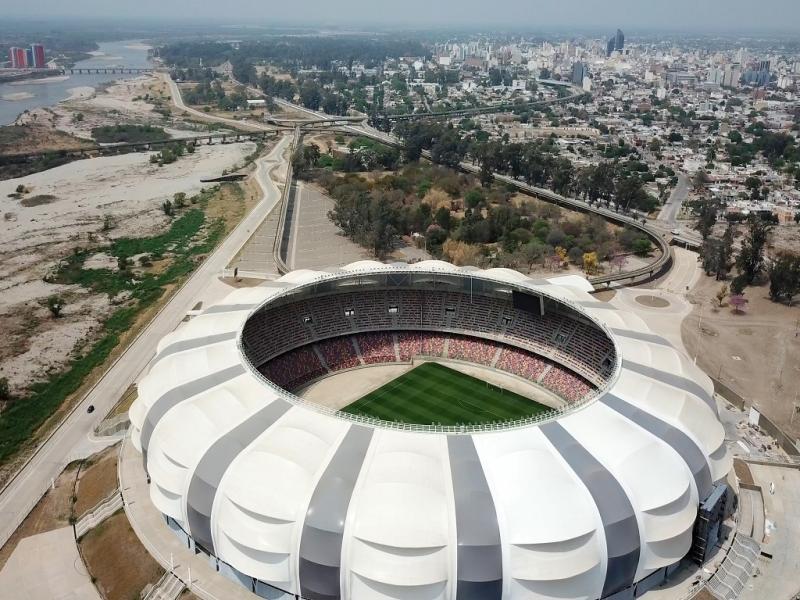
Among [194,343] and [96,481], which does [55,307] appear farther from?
[96,481]

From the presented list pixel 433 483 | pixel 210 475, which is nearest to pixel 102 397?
pixel 210 475

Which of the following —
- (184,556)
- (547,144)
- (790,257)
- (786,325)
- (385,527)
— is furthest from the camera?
(547,144)

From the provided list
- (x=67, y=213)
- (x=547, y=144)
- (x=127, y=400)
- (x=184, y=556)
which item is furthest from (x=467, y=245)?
(x=547, y=144)

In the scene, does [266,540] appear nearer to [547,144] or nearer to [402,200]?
[402,200]

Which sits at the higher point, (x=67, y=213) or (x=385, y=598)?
(x=385, y=598)

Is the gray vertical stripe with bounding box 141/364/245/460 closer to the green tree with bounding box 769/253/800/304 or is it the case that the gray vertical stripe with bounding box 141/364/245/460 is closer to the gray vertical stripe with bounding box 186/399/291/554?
the gray vertical stripe with bounding box 186/399/291/554

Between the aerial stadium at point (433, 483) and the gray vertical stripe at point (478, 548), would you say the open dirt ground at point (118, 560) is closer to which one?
the aerial stadium at point (433, 483)

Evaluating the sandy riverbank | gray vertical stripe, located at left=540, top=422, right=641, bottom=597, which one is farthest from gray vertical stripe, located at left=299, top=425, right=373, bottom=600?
the sandy riverbank
